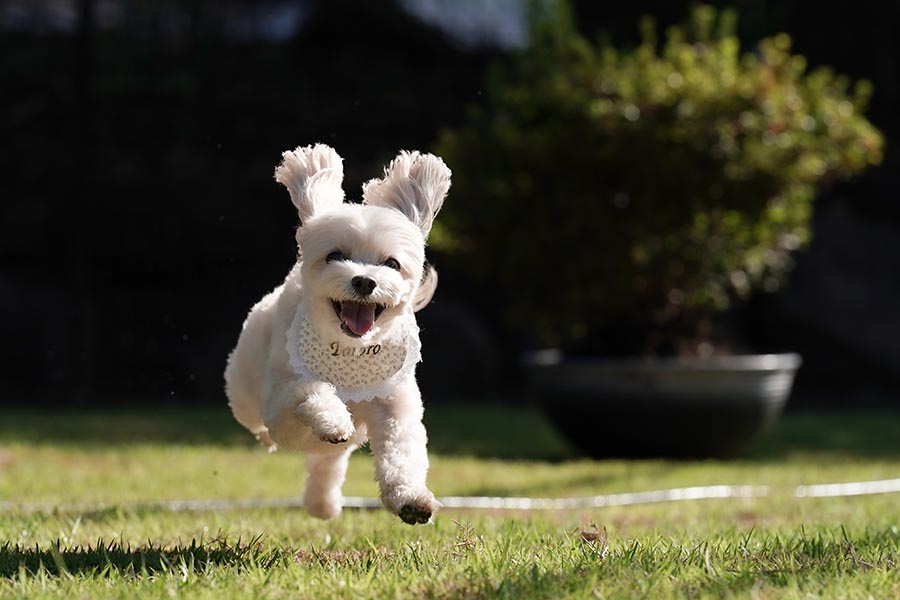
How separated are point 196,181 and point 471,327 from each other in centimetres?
349

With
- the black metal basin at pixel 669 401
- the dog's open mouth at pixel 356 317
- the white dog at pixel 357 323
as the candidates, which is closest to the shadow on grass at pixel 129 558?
the white dog at pixel 357 323

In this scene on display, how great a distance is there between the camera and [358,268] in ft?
12.8

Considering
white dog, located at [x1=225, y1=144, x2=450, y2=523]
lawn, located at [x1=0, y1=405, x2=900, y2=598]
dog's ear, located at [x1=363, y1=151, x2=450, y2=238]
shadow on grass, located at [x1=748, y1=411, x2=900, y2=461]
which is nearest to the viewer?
lawn, located at [x1=0, y1=405, x2=900, y2=598]

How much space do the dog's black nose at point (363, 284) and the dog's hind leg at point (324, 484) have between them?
114 cm

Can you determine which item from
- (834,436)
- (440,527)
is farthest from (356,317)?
(834,436)

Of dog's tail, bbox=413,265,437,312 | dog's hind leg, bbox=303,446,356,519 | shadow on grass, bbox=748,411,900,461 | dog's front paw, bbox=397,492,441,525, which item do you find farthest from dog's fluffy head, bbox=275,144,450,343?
shadow on grass, bbox=748,411,900,461

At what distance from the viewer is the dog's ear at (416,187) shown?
14.1ft

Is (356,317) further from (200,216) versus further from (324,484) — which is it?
(200,216)

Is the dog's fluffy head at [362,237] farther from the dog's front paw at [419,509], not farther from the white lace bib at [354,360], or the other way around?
the dog's front paw at [419,509]

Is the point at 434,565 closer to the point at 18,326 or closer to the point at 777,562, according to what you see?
the point at 777,562

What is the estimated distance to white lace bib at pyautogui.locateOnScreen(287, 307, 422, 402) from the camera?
164 inches

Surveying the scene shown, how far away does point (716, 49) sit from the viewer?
10117 mm

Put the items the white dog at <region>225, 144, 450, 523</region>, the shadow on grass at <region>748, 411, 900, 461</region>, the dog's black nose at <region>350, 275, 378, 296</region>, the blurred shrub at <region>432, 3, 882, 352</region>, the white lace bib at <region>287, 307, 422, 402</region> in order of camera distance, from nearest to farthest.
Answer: the dog's black nose at <region>350, 275, 378, 296</region> < the white dog at <region>225, 144, 450, 523</region> < the white lace bib at <region>287, 307, 422, 402</region> < the blurred shrub at <region>432, 3, 882, 352</region> < the shadow on grass at <region>748, 411, 900, 461</region>

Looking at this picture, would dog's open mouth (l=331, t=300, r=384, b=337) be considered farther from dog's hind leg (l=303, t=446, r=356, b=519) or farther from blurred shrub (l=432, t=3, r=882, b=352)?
blurred shrub (l=432, t=3, r=882, b=352)
